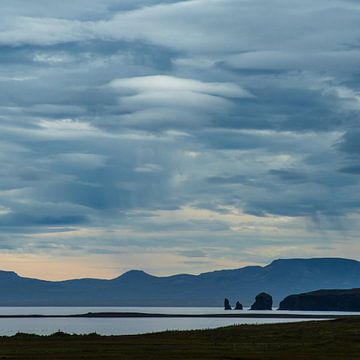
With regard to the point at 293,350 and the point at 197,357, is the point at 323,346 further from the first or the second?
the point at 197,357

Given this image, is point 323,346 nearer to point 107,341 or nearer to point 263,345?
point 263,345

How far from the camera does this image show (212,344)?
125 meters

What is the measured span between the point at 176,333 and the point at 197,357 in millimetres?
50609

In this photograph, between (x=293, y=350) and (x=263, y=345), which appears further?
(x=263, y=345)

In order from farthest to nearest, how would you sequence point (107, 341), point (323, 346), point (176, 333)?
point (176, 333) < point (107, 341) < point (323, 346)

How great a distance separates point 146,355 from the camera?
103938 millimetres

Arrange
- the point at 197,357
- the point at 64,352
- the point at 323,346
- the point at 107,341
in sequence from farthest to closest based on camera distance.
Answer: the point at 107,341 < the point at 323,346 < the point at 64,352 < the point at 197,357

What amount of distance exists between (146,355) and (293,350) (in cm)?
2102

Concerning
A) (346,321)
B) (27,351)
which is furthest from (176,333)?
(27,351)

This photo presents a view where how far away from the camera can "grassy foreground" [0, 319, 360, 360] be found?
105m

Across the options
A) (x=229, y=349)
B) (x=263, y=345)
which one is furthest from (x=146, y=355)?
(x=263, y=345)

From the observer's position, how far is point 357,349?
114 m

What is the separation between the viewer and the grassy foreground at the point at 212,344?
4122 inches

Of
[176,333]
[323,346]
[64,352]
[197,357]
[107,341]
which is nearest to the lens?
[197,357]
